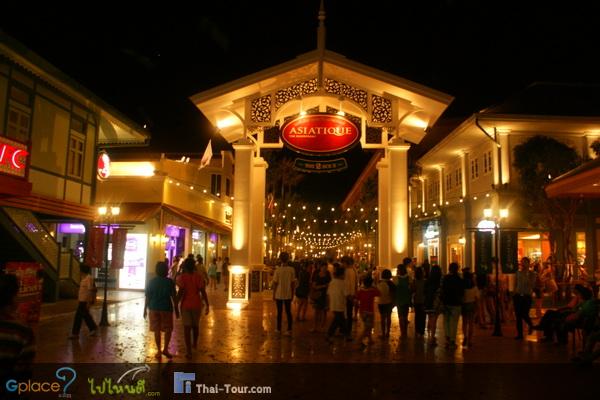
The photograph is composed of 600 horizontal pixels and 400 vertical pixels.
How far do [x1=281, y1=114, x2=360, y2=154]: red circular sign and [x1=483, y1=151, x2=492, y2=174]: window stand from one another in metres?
10.6

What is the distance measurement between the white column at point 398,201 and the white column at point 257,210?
5.13 meters

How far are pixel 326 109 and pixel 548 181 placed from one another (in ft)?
34.5

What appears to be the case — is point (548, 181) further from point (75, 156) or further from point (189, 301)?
point (75, 156)

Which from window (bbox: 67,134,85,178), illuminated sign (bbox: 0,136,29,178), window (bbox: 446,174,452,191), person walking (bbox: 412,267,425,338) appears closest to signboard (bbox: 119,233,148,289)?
window (bbox: 67,134,85,178)

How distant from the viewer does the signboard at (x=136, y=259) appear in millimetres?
25062

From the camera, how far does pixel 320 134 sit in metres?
17.8

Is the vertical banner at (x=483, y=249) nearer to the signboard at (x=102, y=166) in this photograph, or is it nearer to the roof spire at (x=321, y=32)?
the roof spire at (x=321, y=32)

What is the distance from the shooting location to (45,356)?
31.9 ft

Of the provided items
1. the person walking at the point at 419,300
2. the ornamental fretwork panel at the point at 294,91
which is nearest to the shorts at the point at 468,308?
the person walking at the point at 419,300

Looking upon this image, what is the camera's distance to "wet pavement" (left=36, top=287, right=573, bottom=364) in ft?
32.0

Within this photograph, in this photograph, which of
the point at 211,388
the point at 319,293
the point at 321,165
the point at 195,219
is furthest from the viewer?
the point at 195,219

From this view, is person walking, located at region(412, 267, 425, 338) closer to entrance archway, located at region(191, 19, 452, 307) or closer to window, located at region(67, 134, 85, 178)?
entrance archway, located at region(191, 19, 452, 307)

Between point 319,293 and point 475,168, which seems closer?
point 319,293

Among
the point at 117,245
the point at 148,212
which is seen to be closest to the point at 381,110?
the point at 117,245
